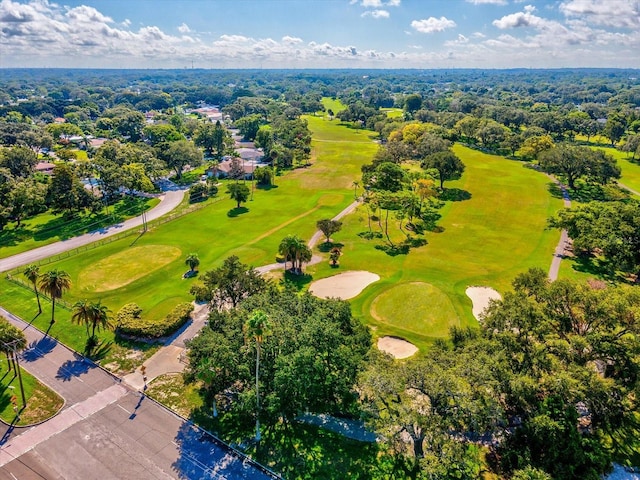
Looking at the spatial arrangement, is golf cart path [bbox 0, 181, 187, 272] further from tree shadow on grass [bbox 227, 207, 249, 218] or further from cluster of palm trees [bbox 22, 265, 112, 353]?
cluster of palm trees [bbox 22, 265, 112, 353]

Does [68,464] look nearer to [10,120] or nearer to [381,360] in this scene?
[381,360]

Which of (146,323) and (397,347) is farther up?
(146,323)

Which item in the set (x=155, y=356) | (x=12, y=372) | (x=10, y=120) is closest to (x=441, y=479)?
(x=155, y=356)

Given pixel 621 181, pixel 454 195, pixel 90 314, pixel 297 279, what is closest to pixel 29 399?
pixel 90 314

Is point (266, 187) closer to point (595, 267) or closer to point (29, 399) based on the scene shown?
point (29, 399)

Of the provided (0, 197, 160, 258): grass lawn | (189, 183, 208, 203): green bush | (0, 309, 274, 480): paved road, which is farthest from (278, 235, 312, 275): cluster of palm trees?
(189, 183, 208, 203): green bush
